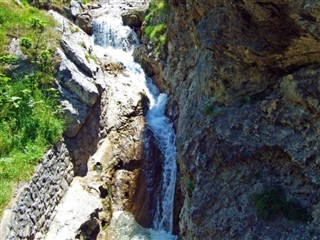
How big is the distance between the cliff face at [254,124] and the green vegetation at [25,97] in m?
4.52

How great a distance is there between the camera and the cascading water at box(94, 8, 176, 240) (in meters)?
12.4

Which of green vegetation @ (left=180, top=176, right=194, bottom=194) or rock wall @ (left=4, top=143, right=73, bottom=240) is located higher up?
green vegetation @ (left=180, top=176, right=194, bottom=194)

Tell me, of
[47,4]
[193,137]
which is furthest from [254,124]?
[47,4]

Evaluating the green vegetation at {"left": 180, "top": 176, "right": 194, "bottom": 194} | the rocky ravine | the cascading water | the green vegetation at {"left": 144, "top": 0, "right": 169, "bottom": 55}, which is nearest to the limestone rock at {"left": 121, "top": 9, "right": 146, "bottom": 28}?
the cascading water

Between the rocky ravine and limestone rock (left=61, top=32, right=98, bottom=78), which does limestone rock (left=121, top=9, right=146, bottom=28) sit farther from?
limestone rock (left=61, top=32, right=98, bottom=78)

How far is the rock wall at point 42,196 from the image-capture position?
9164 millimetres

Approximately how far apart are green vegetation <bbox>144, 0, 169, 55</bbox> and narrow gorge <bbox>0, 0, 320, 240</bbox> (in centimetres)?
10

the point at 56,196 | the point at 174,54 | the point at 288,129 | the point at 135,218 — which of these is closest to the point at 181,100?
the point at 174,54

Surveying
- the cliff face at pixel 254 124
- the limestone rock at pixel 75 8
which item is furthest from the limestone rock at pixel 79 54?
the cliff face at pixel 254 124

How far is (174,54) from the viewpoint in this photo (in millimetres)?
15312

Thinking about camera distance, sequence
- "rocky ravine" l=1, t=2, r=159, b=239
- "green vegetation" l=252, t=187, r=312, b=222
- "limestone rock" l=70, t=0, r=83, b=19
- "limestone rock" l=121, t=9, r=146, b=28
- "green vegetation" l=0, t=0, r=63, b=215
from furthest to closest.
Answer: "limestone rock" l=121, t=9, r=146, b=28 < "limestone rock" l=70, t=0, r=83, b=19 < "green vegetation" l=0, t=0, r=63, b=215 < "rocky ravine" l=1, t=2, r=159, b=239 < "green vegetation" l=252, t=187, r=312, b=222

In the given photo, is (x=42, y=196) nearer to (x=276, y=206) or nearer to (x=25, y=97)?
(x=25, y=97)

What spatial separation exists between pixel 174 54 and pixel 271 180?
9.00 m

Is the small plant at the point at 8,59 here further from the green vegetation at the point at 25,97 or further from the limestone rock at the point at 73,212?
the limestone rock at the point at 73,212
